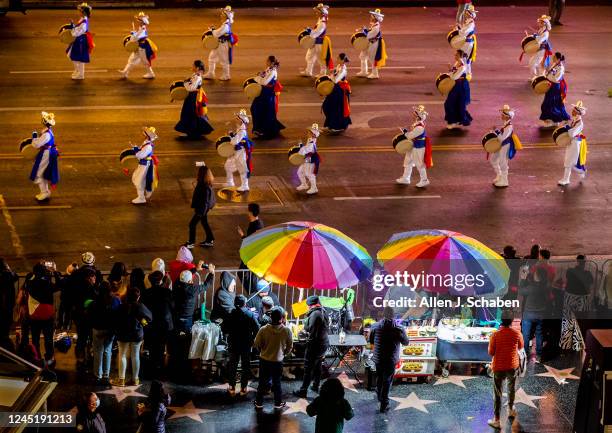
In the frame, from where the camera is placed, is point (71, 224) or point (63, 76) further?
point (63, 76)

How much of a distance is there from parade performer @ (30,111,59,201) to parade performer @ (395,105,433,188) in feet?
23.0

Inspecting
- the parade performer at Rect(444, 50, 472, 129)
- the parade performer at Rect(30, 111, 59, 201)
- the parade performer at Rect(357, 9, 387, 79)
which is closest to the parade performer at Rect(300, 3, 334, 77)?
the parade performer at Rect(357, 9, 387, 79)

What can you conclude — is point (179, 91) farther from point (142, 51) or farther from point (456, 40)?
point (456, 40)

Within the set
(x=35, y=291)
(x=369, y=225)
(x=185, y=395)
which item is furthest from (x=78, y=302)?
(x=369, y=225)

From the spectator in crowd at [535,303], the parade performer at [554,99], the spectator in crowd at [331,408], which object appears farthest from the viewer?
the parade performer at [554,99]

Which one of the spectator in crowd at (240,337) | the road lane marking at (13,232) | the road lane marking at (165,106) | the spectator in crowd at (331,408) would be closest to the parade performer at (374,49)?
the road lane marking at (165,106)

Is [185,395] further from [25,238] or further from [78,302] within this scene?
[25,238]

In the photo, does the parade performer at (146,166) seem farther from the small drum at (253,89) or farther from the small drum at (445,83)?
the small drum at (445,83)

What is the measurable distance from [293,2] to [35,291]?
26307mm

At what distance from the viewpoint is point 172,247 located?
22.2 metres

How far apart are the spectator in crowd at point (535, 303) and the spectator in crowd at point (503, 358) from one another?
201cm

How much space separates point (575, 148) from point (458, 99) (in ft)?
14.0

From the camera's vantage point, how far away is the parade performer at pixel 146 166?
76.7 feet

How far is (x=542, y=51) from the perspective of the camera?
32.8 meters
